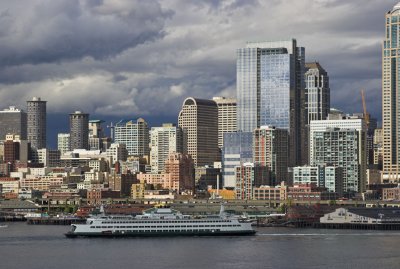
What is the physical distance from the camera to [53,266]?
10862 cm

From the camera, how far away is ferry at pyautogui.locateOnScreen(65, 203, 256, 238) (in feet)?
475

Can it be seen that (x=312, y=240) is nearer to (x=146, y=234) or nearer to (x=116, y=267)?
(x=146, y=234)

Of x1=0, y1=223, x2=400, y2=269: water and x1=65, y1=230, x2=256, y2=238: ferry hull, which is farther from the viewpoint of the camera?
x1=65, y1=230, x2=256, y2=238: ferry hull

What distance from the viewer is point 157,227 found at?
146000 mm

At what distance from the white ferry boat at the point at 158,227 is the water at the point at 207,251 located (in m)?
2.82

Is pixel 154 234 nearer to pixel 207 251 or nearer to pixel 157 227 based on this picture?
pixel 157 227

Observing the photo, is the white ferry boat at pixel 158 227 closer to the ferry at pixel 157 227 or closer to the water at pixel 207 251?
the ferry at pixel 157 227

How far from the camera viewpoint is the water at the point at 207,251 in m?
110

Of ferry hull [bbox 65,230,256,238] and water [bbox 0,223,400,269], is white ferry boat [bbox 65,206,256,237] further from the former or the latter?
water [bbox 0,223,400,269]

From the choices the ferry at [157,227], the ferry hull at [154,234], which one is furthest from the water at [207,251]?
the ferry at [157,227]

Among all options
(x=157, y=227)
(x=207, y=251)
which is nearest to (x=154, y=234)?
(x=157, y=227)

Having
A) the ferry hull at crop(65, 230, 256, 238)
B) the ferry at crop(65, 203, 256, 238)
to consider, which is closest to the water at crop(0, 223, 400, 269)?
the ferry hull at crop(65, 230, 256, 238)

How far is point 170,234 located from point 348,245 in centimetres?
2470

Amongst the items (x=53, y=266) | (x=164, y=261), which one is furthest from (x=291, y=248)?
(x=53, y=266)
